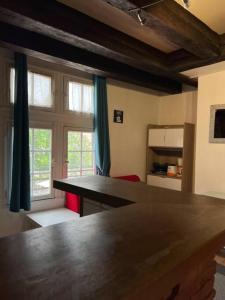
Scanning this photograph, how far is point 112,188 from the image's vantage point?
146cm

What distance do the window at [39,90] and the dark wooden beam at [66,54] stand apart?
38 cm

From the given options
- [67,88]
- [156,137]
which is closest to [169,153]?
[156,137]

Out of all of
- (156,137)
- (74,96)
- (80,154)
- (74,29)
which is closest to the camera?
(74,29)

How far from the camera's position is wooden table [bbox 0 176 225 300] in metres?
0.52

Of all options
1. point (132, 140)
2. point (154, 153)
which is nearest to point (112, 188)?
point (132, 140)

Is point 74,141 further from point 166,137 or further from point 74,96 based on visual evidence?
point 166,137

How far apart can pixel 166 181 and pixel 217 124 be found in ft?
4.50

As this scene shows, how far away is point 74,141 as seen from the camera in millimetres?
3721

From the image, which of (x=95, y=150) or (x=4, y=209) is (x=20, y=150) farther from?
(x=95, y=150)

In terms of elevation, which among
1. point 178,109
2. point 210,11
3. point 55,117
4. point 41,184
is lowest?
point 41,184

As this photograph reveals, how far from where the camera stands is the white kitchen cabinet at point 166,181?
430 centimetres

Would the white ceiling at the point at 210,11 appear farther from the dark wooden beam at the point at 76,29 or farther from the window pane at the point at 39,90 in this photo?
the window pane at the point at 39,90

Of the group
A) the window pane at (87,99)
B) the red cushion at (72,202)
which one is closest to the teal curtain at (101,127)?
the window pane at (87,99)

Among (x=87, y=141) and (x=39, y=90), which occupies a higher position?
(x=39, y=90)
